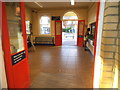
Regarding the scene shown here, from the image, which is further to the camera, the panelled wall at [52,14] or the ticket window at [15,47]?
the panelled wall at [52,14]

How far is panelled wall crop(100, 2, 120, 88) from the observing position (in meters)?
1.20

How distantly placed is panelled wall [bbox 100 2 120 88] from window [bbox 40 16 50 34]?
7654 mm

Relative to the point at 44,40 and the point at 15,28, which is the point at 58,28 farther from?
the point at 15,28

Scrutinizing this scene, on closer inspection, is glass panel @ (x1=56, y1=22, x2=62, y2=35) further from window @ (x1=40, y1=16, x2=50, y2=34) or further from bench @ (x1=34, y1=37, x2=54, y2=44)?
window @ (x1=40, y1=16, x2=50, y2=34)

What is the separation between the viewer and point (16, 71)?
72.6 inches

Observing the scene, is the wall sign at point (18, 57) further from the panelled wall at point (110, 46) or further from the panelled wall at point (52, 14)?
the panelled wall at point (52, 14)

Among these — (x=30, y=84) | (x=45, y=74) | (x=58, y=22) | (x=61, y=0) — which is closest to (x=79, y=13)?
(x=58, y=22)

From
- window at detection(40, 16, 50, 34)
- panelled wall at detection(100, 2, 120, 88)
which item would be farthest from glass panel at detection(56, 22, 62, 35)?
panelled wall at detection(100, 2, 120, 88)

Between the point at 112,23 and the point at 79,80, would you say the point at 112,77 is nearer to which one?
the point at 112,23

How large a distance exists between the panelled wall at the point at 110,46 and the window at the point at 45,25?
25.1 ft

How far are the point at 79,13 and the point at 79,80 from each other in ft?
21.1

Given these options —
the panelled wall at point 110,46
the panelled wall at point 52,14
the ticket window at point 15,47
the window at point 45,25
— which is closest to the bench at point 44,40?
the panelled wall at point 52,14

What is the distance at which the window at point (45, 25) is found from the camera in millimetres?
8508

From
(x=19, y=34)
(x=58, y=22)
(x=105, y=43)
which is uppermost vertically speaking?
(x=58, y=22)
